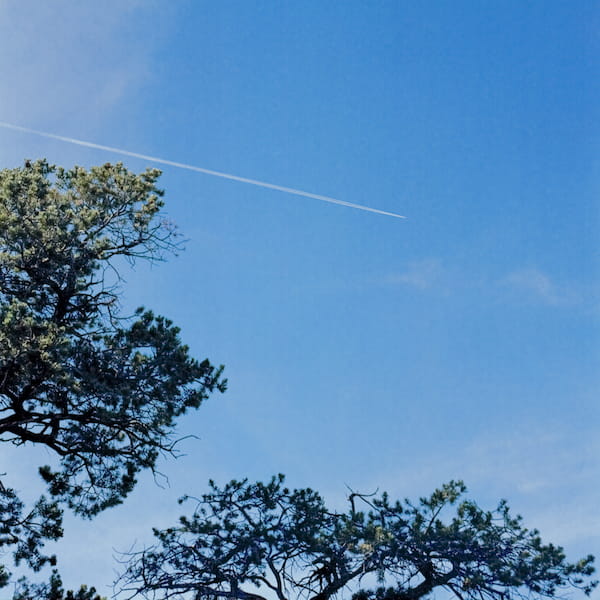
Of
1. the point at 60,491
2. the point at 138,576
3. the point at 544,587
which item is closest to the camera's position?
the point at 544,587

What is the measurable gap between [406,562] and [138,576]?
4.25 metres

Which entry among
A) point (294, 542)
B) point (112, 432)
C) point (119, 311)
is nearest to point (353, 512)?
point (294, 542)

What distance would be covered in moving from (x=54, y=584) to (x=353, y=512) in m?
5.41

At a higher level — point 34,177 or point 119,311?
point 34,177

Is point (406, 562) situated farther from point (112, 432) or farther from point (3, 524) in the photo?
point (3, 524)

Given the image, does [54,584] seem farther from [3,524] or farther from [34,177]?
[34,177]

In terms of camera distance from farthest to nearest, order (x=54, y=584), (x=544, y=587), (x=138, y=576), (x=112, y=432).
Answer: (x=112, y=432) < (x=54, y=584) < (x=138, y=576) < (x=544, y=587)

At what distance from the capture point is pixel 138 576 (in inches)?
406

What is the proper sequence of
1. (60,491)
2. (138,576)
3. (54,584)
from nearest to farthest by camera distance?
(138,576)
(54,584)
(60,491)

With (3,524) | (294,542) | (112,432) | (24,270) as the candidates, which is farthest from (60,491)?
(294,542)

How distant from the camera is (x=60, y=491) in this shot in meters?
13.0

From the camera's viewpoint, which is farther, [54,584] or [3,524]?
[3,524]

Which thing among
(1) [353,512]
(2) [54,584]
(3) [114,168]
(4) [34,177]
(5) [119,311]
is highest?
(3) [114,168]

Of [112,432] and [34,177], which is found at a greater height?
[34,177]
